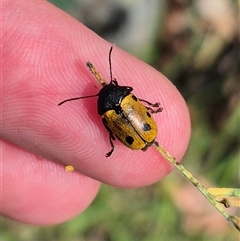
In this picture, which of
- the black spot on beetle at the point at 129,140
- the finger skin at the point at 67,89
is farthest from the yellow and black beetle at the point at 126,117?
the finger skin at the point at 67,89

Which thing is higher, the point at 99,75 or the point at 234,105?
the point at 99,75

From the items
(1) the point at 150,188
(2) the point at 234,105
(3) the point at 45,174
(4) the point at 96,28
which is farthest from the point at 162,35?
(3) the point at 45,174

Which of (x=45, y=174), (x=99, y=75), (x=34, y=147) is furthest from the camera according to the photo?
(x=45, y=174)

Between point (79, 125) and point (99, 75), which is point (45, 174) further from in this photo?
point (99, 75)

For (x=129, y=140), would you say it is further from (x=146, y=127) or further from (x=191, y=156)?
(x=191, y=156)

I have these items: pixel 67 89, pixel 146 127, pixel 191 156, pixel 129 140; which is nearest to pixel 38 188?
pixel 67 89

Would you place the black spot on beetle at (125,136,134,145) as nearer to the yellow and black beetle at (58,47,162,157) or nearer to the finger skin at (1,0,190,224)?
the yellow and black beetle at (58,47,162,157)
